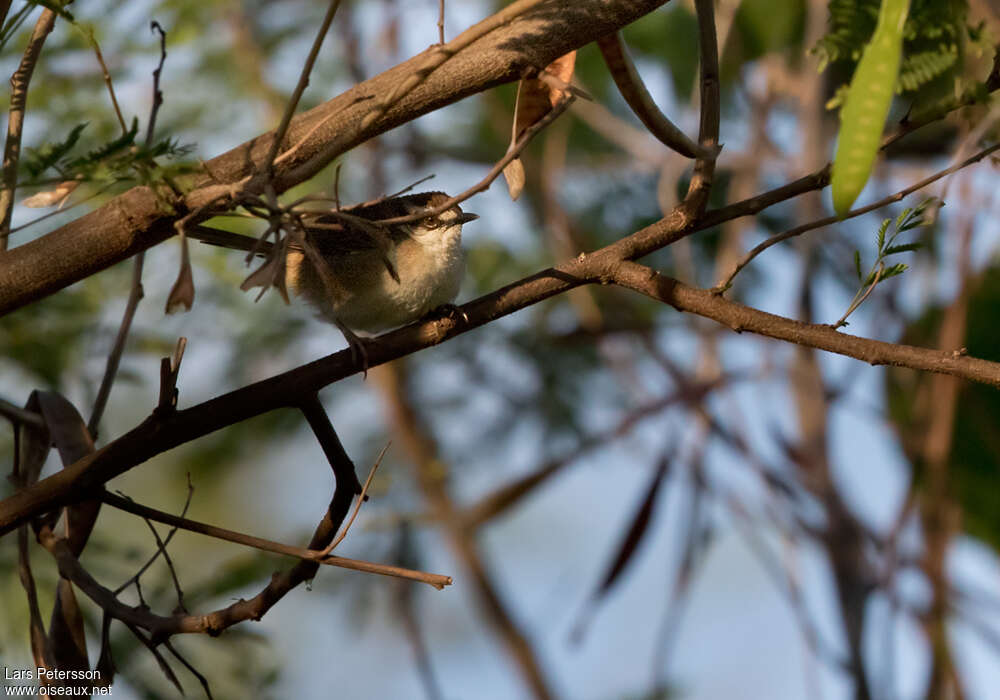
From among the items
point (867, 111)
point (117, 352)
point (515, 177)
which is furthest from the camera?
point (117, 352)

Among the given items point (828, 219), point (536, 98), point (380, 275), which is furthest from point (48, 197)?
point (380, 275)

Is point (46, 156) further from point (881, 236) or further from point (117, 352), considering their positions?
point (881, 236)

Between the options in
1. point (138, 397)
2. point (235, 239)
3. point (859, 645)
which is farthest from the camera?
point (138, 397)

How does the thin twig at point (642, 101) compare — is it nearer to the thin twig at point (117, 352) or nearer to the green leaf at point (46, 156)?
the green leaf at point (46, 156)

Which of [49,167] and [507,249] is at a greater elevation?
[507,249]

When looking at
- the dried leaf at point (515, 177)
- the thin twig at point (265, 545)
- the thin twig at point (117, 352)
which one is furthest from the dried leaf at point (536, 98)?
the thin twig at point (117, 352)

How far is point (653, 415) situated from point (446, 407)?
155 cm

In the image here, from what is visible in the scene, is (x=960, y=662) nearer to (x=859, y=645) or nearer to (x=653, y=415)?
(x=859, y=645)

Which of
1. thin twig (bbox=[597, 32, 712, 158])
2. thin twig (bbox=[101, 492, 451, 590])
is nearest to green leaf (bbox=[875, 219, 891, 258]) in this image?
thin twig (bbox=[597, 32, 712, 158])

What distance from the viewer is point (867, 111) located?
107 cm

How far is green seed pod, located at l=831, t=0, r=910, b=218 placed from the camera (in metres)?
1.06

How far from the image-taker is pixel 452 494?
204 inches

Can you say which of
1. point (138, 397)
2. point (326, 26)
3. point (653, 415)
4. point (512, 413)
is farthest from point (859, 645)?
point (138, 397)

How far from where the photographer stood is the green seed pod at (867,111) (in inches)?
41.9
